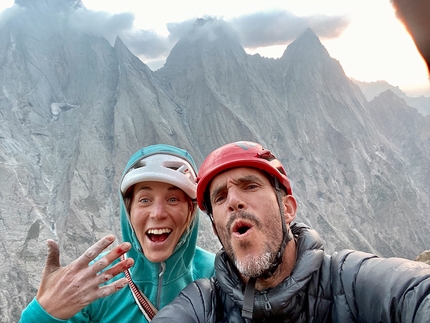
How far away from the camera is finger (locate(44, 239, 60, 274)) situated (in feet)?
9.33

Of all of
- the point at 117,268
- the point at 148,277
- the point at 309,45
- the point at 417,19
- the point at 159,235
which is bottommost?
the point at 148,277

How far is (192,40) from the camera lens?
247ft

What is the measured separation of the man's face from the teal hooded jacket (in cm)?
91

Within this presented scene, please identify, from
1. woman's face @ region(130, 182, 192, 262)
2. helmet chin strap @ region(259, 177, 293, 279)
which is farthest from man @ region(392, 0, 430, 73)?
woman's face @ region(130, 182, 192, 262)

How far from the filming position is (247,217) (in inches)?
118

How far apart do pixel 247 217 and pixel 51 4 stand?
8351 centimetres

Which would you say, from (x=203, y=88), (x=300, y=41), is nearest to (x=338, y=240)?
(x=203, y=88)

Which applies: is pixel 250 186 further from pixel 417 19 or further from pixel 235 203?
pixel 417 19

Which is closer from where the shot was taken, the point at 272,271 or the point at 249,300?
the point at 249,300

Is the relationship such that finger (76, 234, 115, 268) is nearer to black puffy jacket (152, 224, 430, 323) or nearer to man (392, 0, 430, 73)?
black puffy jacket (152, 224, 430, 323)

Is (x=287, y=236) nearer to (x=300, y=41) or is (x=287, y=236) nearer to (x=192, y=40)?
(x=192, y=40)

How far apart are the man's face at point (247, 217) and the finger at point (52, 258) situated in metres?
1.52

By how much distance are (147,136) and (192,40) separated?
112ft

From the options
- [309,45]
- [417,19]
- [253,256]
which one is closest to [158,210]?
[253,256]
